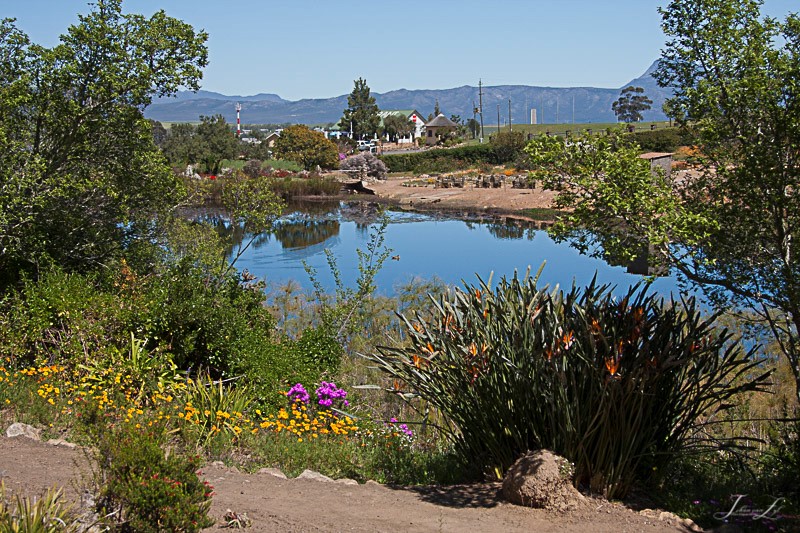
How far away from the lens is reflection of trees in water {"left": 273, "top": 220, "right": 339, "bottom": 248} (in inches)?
1137

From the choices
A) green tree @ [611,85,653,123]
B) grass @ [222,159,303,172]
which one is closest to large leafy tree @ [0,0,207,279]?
grass @ [222,159,303,172]

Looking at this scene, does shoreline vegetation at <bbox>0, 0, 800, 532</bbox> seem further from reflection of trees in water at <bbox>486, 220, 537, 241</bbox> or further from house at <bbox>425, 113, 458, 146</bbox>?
house at <bbox>425, 113, 458, 146</bbox>

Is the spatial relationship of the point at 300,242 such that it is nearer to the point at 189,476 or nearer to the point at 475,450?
the point at 475,450

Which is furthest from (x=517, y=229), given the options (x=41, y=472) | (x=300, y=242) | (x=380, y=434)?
(x=41, y=472)

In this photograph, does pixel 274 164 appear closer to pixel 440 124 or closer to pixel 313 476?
pixel 440 124

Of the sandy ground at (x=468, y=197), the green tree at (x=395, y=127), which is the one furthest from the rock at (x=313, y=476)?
the green tree at (x=395, y=127)

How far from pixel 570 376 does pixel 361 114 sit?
88.6 metres

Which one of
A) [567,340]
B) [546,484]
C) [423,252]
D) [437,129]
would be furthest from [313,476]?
[437,129]

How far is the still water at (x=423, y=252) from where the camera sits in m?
20.6

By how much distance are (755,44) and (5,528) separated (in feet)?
17.7

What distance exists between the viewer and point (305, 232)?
31844mm

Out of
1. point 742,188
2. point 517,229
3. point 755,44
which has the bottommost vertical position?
point 517,229

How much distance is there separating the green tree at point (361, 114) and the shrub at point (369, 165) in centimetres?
3306

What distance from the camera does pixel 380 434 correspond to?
705cm
